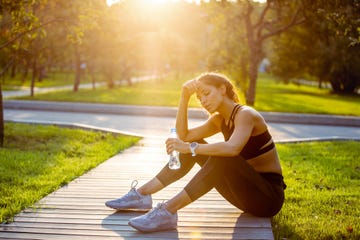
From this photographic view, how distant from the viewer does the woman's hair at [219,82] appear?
16.7ft

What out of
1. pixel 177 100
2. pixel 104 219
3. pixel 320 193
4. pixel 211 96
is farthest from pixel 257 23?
pixel 104 219

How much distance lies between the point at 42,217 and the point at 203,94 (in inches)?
77.9

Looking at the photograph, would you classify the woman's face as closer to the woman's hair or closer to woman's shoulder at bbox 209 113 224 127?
the woman's hair

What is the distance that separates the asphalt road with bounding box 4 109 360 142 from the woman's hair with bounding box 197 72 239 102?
8.54 metres

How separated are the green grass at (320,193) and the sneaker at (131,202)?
1.31 metres

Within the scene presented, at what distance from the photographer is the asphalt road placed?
48.5ft

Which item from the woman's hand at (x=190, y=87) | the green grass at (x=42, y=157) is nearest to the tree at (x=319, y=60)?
the green grass at (x=42, y=157)

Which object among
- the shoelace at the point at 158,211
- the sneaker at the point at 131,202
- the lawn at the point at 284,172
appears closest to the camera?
the shoelace at the point at 158,211

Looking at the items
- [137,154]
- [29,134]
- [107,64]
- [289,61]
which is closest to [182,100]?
[137,154]

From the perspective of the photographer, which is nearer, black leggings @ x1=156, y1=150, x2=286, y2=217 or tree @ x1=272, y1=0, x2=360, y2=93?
black leggings @ x1=156, y1=150, x2=286, y2=217

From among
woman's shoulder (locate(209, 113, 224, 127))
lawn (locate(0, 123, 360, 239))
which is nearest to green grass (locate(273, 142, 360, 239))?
lawn (locate(0, 123, 360, 239))

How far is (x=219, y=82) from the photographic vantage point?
5.10m

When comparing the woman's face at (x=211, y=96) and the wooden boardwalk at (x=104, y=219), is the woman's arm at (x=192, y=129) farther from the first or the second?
the wooden boardwalk at (x=104, y=219)

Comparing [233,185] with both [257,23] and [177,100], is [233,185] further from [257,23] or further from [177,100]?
[177,100]
